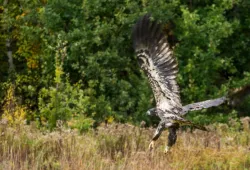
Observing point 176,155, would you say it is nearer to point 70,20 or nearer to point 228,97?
point 228,97

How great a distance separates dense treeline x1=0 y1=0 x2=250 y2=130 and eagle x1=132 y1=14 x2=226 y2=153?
5.12m

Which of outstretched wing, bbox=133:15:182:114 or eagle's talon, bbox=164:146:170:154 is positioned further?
outstretched wing, bbox=133:15:182:114

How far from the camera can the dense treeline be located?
15.2 m

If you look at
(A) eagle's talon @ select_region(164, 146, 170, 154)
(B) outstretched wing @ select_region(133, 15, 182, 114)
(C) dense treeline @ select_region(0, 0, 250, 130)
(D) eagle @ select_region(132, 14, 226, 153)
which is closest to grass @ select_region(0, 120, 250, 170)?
(A) eagle's talon @ select_region(164, 146, 170, 154)

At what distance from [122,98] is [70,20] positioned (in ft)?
8.45

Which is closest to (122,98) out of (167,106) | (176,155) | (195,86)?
(195,86)

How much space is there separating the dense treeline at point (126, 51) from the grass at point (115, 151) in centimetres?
535

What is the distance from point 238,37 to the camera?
16922 mm

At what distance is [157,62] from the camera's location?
9.17 m

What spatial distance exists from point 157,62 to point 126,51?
7314mm

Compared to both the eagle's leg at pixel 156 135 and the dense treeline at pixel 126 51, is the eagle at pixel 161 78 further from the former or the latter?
the dense treeline at pixel 126 51

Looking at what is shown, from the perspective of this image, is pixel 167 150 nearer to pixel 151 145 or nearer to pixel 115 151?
pixel 151 145

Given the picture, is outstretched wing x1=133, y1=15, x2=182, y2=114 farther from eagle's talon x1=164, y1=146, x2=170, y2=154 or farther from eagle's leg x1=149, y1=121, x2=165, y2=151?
eagle's talon x1=164, y1=146, x2=170, y2=154

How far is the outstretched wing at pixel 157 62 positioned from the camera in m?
8.71
